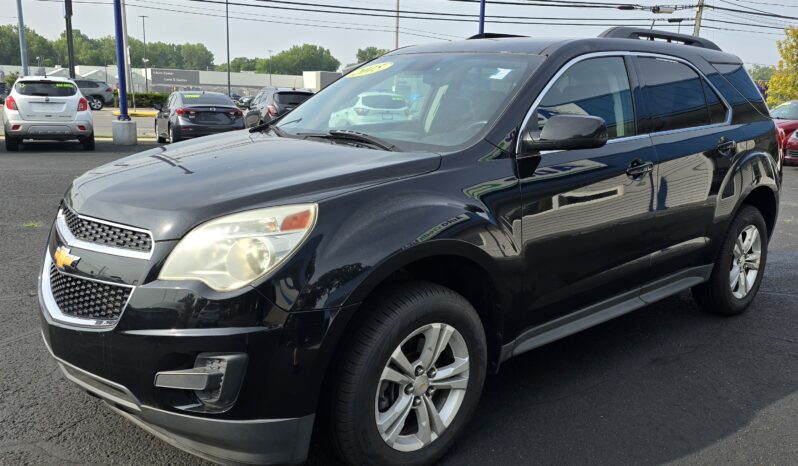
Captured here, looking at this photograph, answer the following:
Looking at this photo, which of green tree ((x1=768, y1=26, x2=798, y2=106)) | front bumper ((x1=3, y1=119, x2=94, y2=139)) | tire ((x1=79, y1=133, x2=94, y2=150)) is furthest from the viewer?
green tree ((x1=768, y1=26, x2=798, y2=106))

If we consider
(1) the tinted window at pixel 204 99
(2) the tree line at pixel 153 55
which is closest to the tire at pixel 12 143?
(1) the tinted window at pixel 204 99

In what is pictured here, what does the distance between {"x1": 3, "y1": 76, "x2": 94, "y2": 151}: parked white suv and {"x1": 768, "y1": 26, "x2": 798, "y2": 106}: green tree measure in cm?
3151

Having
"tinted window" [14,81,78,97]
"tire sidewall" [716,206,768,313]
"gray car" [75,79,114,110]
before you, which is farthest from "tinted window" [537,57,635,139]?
"gray car" [75,79,114,110]

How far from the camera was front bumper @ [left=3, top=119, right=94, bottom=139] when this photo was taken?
1353 cm

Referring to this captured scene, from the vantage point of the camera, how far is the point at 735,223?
439cm

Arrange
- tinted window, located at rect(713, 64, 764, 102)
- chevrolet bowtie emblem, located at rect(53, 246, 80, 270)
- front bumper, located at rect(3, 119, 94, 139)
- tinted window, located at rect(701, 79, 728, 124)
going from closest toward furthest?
chevrolet bowtie emblem, located at rect(53, 246, 80, 270) → tinted window, located at rect(701, 79, 728, 124) → tinted window, located at rect(713, 64, 764, 102) → front bumper, located at rect(3, 119, 94, 139)

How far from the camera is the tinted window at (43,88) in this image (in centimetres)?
1383

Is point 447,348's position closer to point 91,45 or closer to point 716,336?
point 716,336

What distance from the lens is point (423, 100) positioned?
11.2 feet

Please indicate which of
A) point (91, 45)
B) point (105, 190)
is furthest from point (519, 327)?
point (91, 45)

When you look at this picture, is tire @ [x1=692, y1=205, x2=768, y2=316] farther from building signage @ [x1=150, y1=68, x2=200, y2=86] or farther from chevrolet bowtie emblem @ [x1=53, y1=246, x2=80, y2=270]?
building signage @ [x1=150, y1=68, x2=200, y2=86]

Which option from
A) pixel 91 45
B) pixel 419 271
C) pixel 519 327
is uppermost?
pixel 91 45

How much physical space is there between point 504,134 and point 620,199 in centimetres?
82

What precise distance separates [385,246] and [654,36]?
2.99 meters
